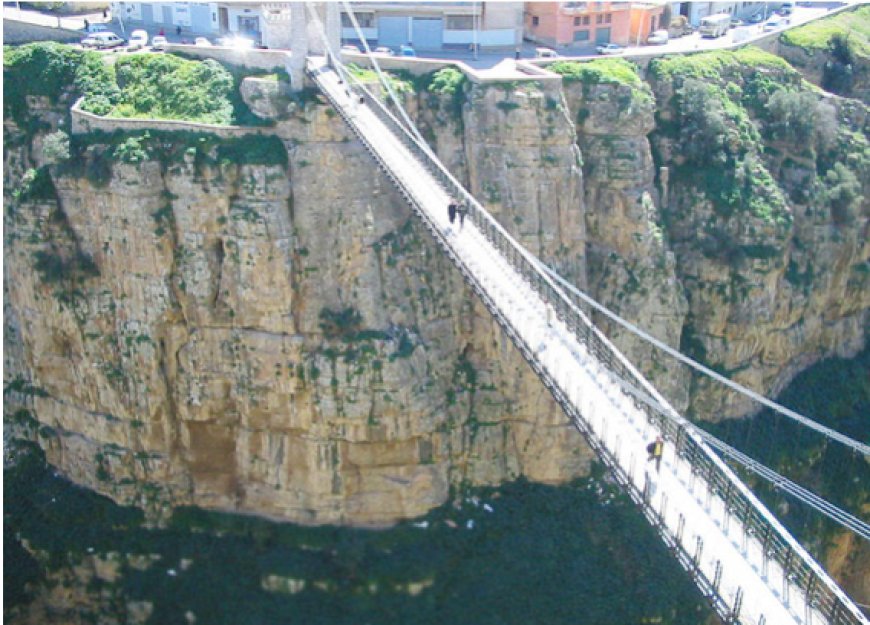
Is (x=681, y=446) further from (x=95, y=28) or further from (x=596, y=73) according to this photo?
(x=95, y=28)

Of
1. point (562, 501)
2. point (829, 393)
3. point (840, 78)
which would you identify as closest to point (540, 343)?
point (562, 501)

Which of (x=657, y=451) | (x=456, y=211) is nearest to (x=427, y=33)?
(x=456, y=211)

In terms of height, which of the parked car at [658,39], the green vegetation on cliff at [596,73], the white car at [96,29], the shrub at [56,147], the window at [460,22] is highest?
the window at [460,22]

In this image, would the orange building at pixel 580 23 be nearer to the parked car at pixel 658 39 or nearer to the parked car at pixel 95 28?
the parked car at pixel 658 39

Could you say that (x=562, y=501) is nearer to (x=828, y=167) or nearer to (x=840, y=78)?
(x=828, y=167)

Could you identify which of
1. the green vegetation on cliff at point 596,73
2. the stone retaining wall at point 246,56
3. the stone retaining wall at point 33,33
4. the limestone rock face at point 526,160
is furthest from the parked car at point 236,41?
the green vegetation on cliff at point 596,73

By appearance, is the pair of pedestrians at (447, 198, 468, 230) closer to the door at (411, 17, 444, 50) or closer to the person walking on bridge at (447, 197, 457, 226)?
the person walking on bridge at (447, 197, 457, 226)
